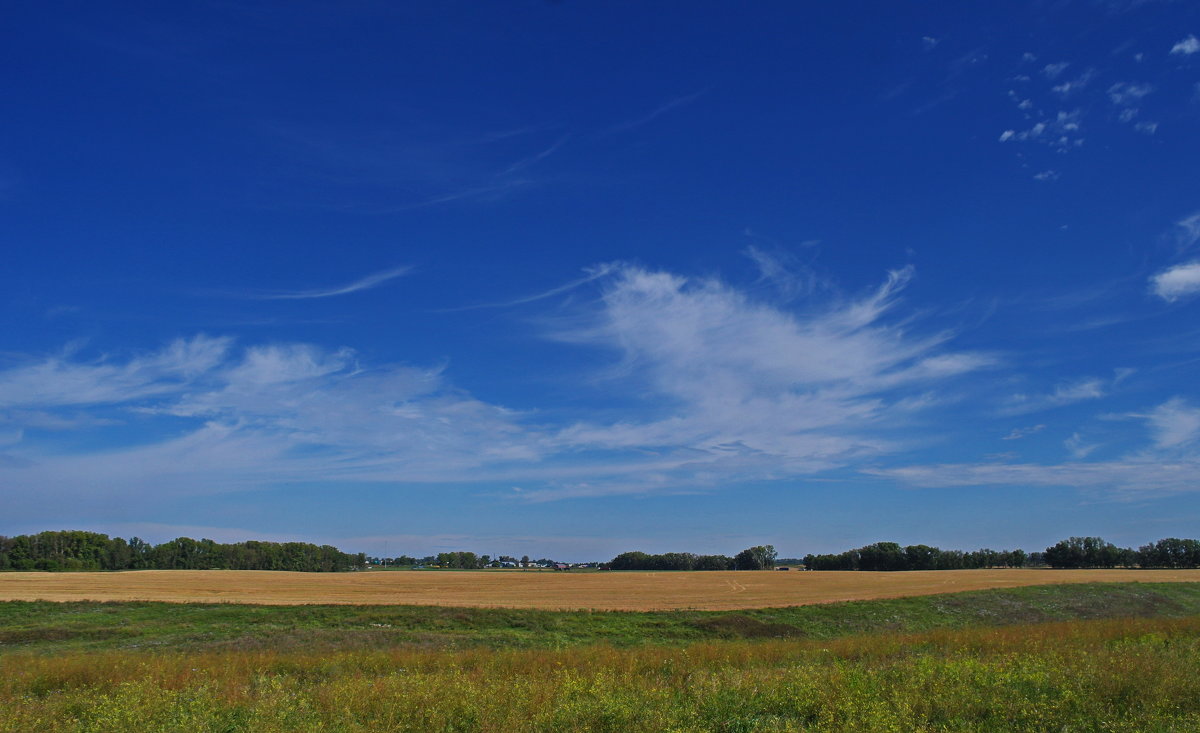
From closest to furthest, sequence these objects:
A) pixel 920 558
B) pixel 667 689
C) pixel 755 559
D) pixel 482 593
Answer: pixel 667 689 → pixel 482 593 → pixel 920 558 → pixel 755 559

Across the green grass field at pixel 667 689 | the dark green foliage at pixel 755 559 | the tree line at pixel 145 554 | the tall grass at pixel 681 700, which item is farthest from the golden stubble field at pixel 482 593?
the dark green foliage at pixel 755 559

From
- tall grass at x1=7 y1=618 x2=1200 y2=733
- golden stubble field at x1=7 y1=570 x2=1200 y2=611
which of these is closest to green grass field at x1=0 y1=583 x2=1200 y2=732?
tall grass at x1=7 y1=618 x2=1200 y2=733

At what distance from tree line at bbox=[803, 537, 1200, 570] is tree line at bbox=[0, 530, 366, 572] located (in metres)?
139

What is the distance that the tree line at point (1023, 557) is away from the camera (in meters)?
140

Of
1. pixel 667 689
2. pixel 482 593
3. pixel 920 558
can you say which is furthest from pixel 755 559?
pixel 667 689

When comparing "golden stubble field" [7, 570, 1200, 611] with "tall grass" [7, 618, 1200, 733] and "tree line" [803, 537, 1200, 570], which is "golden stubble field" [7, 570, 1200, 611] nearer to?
"tall grass" [7, 618, 1200, 733]

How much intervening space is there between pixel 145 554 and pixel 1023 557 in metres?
211

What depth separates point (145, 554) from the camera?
151 m

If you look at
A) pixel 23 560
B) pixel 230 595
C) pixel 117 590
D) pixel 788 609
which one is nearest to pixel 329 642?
pixel 788 609

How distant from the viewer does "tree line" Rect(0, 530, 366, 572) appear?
135375 millimetres

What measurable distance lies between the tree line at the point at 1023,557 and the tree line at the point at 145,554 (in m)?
139

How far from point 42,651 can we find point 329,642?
36.4 ft

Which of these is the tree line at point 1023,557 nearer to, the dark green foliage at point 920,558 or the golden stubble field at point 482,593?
the dark green foliage at point 920,558

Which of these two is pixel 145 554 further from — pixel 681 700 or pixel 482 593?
pixel 681 700
